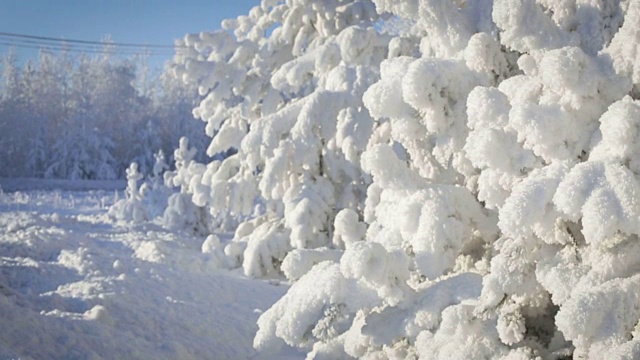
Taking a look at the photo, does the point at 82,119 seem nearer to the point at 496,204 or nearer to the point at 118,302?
the point at 118,302

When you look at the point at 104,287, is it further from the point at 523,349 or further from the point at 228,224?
the point at 228,224

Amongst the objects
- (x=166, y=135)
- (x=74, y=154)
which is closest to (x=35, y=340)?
(x=74, y=154)

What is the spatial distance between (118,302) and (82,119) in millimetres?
44082

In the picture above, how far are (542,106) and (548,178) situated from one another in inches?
13.2

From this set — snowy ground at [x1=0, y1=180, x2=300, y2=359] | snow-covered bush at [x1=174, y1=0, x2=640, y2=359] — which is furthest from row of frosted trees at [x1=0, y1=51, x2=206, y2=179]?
snow-covered bush at [x1=174, y1=0, x2=640, y2=359]

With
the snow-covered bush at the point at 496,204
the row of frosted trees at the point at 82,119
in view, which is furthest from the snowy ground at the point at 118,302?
the row of frosted trees at the point at 82,119

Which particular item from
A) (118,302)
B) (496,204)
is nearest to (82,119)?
(118,302)

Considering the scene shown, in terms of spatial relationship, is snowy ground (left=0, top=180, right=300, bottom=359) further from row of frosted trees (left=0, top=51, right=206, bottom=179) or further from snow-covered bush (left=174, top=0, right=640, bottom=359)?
row of frosted trees (left=0, top=51, right=206, bottom=179)

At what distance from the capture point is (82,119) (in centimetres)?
4612

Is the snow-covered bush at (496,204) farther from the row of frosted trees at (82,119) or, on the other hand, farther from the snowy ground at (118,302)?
the row of frosted trees at (82,119)

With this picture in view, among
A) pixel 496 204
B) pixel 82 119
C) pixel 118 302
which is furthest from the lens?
pixel 82 119

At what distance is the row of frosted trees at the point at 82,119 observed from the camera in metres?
41.0

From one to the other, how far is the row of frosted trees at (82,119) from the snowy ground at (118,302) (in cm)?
3216

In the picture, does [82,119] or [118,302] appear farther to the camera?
[82,119]
